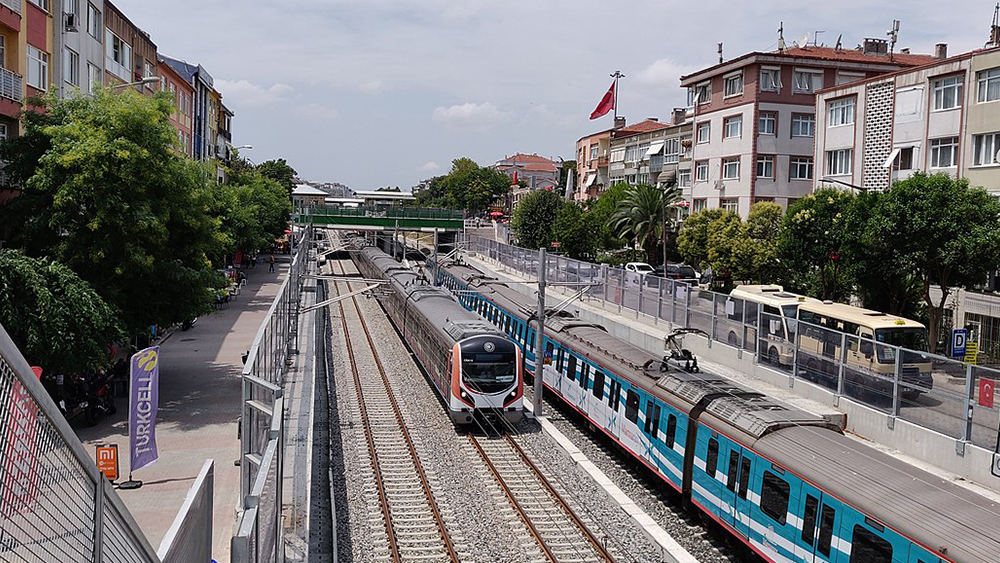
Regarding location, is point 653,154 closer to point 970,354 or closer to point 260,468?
point 970,354

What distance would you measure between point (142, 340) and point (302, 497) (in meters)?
19.4

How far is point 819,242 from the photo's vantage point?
30.0 metres

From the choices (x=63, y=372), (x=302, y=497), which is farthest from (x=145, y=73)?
(x=302, y=497)

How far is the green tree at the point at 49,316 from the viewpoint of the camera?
716 inches

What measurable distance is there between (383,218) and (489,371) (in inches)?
1559

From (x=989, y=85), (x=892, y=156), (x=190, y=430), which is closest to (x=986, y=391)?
(x=190, y=430)

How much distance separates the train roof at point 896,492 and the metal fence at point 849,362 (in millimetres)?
4347

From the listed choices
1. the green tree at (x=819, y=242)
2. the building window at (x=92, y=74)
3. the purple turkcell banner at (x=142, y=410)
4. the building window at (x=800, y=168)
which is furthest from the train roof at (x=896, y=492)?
the building window at (x=800, y=168)

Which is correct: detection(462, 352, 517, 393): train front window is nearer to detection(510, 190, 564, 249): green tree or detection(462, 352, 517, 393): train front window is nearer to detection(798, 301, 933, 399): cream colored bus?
detection(798, 301, 933, 399): cream colored bus

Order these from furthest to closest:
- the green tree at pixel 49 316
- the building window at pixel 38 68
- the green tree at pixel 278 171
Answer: the green tree at pixel 278 171 → the building window at pixel 38 68 → the green tree at pixel 49 316

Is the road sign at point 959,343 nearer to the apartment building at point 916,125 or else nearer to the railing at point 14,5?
the apartment building at point 916,125

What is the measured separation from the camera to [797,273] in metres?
32.7

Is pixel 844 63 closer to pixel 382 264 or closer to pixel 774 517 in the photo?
pixel 382 264

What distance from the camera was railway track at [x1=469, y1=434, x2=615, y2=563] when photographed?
45.7ft
